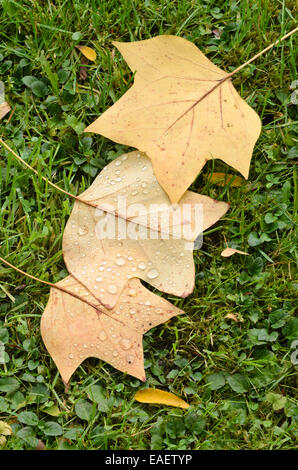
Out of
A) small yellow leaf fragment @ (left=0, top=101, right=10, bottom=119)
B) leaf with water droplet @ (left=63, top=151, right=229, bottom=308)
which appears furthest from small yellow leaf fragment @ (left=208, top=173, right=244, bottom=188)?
small yellow leaf fragment @ (left=0, top=101, right=10, bottom=119)

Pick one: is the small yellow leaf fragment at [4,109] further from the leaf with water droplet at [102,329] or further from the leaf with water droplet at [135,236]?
the leaf with water droplet at [102,329]

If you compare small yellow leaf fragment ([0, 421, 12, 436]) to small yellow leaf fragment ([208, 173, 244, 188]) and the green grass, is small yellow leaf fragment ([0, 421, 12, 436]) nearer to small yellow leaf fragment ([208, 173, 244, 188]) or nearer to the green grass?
the green grass

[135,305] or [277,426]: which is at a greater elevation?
[135,305]

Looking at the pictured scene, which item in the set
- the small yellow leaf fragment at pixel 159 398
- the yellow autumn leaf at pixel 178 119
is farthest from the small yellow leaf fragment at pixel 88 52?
the small yellow leaf fragment at pixel 159 398

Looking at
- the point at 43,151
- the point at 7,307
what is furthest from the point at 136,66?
the point at 7,307

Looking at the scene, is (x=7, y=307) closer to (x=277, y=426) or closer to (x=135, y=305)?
(x=135, y=305)
